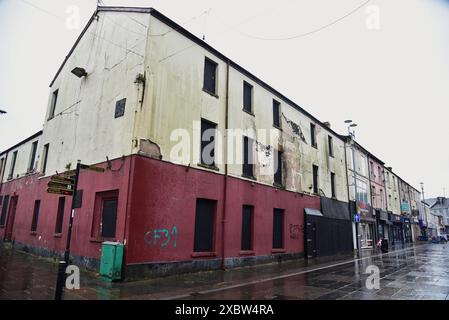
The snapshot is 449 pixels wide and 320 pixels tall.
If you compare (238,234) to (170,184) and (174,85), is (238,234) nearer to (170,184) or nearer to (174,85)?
(170,184)

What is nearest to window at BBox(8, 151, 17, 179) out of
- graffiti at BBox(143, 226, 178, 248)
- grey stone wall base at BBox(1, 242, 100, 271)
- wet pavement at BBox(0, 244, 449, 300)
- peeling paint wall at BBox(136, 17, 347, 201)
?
grey stone wall base at BBox(1, 242, 100, 271)

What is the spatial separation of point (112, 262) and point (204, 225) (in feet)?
13.7

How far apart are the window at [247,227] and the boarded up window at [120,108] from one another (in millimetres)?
7215

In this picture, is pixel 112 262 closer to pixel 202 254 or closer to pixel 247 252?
pixel 202 254

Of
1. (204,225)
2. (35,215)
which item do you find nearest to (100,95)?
(204,225)

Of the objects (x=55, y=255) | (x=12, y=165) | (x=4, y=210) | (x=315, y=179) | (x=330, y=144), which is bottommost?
(x=55, y=255)

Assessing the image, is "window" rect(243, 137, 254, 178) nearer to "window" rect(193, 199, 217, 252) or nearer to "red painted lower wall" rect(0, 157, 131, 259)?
"window" rect(193, 199, 217, 252)

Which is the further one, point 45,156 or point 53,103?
point 53,103

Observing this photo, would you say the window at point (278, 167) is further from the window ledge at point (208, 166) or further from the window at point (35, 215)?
the window at point (35, 215)

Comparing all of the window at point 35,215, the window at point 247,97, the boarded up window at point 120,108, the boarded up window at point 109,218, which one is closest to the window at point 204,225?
the boarded up window at point 109,218

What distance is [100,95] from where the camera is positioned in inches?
493

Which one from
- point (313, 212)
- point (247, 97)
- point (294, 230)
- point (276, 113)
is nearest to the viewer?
point (247, 97)

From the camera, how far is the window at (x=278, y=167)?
652 inches

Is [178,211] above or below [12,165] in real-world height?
below
